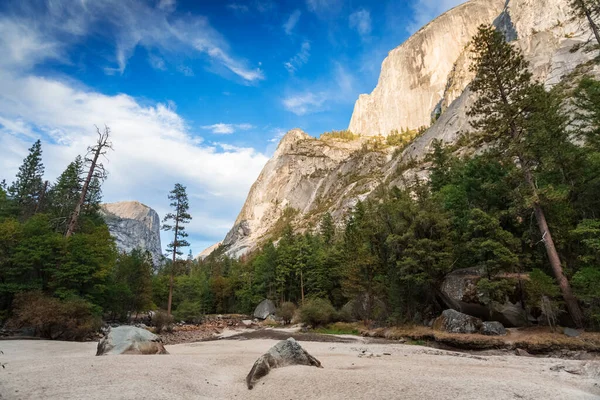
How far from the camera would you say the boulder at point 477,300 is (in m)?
18.2

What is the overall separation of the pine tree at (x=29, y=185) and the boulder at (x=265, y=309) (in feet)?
113

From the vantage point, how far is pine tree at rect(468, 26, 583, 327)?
17234 mm

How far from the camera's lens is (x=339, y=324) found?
3012 centimetres

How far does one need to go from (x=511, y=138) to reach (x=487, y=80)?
13.3ft

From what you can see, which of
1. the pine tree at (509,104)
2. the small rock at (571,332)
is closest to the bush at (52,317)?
the small rock at (571,332)

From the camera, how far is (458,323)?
1755cm

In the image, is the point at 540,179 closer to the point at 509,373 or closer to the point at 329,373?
the point at 509,373

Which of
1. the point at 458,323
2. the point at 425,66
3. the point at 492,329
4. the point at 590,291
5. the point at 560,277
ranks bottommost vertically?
the point at 492,329

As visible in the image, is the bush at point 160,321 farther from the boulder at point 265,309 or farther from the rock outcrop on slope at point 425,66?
the rock outcrop on slope at point 425,66

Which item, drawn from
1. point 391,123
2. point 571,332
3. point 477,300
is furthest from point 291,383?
point 391,123

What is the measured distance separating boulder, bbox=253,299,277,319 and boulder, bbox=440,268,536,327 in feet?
111

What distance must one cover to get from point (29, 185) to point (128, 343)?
42.9 meters

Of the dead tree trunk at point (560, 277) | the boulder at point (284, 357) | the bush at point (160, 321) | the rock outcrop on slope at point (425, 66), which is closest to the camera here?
the boulder at point (284, 357)

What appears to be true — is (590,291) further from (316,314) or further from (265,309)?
(265,309)
